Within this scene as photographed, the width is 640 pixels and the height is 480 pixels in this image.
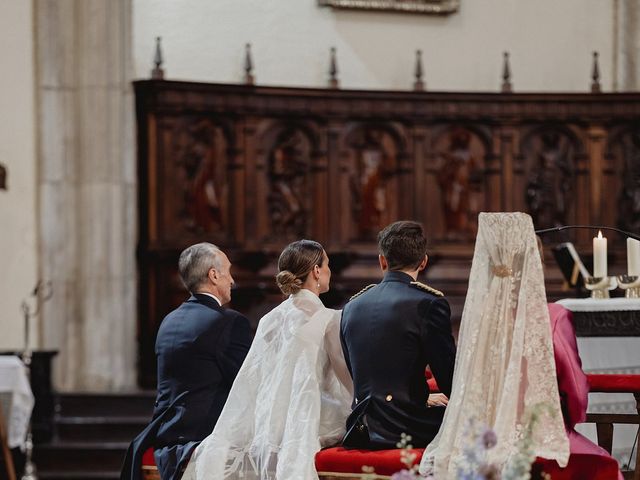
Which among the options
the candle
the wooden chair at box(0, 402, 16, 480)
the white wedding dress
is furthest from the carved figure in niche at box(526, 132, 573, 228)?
the white wedding dress

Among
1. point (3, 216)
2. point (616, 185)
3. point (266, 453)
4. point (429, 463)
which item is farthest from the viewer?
point (616, 185)

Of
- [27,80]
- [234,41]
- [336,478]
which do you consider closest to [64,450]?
[27,80]

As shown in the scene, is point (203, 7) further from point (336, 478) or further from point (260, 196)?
point (336, 478)

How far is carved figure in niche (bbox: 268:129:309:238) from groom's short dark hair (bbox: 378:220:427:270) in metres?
5.96

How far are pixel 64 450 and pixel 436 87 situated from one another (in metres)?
4.88

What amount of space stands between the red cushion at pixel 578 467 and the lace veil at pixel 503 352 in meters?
0.13

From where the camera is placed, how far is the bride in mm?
4984

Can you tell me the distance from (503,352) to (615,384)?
36.6 inches

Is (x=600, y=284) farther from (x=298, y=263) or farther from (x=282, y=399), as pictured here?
(x=282, y=399)

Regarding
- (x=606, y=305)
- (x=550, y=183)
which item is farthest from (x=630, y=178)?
(x=606, y=305)

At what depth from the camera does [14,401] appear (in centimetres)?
803

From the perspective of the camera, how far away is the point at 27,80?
1038 centimetres

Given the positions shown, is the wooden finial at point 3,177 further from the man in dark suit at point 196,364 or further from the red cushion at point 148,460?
the red cushion at point 148,460

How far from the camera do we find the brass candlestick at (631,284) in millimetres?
6234
